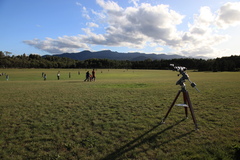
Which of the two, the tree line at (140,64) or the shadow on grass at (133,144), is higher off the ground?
the tree line at (140,64)

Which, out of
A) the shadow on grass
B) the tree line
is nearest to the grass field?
the shadow on grass

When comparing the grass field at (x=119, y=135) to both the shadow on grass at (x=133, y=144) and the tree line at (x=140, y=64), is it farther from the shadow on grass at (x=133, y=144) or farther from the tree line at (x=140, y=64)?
the tree line at (x=140, y=64)

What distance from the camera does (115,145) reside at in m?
4.99

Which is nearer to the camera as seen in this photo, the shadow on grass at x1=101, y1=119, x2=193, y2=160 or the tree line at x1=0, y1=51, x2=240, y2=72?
the shadow on grass at x1=101, y1=119, x2=193, y2=160

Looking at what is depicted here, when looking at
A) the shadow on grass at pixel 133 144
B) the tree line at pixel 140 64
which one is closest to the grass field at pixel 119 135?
the shadow on grass at pixel 133 144

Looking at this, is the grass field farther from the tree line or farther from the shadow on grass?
the tree line

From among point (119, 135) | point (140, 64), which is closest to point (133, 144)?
point (119, 135)

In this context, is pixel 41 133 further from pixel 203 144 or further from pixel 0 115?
pixel 203 144

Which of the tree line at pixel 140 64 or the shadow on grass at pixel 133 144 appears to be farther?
the tree line at pixel 140 64

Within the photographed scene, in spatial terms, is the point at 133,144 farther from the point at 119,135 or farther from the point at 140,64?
the point at 140,64

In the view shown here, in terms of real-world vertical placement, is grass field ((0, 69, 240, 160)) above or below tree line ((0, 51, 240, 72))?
below

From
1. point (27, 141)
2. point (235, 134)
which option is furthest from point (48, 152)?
point (235, 134)

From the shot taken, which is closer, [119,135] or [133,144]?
[133,144]

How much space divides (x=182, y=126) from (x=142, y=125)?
1.85 m
